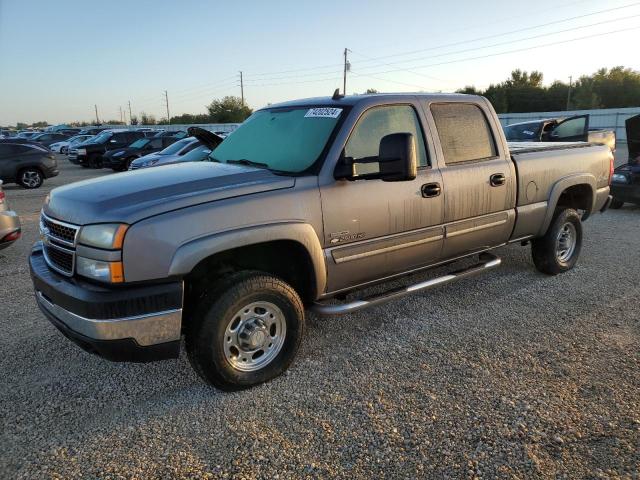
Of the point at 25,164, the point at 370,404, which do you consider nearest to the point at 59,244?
the point at 370,404

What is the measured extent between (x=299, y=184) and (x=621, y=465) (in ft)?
7.81

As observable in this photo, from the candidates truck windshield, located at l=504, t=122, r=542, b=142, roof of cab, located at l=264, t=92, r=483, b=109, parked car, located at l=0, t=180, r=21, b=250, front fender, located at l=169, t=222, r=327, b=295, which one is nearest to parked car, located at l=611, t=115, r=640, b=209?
truck windshield, located at l=504, t=122, r=542, b=142

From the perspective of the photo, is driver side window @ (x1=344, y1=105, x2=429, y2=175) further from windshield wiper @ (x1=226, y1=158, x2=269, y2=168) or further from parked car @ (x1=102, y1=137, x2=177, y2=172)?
parked car @ (x1=102, y1=137, x2=177, y2=172)

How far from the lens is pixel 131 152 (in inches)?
756

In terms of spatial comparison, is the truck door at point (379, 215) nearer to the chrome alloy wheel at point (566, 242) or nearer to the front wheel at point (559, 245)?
the front wheel at point (559, 245)

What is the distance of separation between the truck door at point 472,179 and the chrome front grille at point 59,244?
9.00 feet

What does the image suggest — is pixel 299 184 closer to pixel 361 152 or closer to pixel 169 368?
pixel 361 152

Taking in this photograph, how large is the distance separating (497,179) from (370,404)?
2450 mm

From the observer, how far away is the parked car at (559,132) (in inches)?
470

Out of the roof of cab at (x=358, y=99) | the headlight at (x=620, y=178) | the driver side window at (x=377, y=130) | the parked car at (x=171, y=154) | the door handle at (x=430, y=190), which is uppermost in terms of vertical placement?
the parked car at (x=171, y=154)

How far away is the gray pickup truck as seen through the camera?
2789 mm

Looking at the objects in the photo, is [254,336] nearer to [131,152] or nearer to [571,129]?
[571,129]

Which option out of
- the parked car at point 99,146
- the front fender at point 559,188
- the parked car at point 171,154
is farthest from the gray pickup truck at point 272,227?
the parked car at point 99,146

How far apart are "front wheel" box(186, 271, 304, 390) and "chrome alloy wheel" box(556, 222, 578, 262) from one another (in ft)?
11.8
